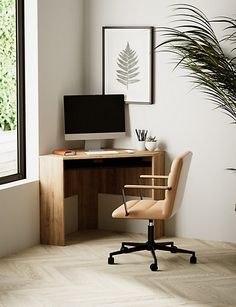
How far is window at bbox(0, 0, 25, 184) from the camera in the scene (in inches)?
262

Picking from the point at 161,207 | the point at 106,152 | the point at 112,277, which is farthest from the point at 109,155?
the point at 112,277

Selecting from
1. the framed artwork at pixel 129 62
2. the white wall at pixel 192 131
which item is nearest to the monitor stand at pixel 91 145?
the white wall at pixel 192 131

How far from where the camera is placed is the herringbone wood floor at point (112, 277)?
5.21 metres

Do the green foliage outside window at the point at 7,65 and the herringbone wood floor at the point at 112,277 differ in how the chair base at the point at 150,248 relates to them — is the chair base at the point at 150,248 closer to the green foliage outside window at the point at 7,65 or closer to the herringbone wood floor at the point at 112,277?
the herringbone wood floor at the point at 112,277

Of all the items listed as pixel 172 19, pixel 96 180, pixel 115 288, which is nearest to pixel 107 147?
pixel 96 180

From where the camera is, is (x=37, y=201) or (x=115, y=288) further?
(x=37, y=201)

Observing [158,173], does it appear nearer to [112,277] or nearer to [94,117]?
[94,117]

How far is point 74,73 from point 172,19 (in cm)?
114

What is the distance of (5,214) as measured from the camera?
6.38m

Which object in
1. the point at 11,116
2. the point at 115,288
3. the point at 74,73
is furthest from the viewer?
the point at 74,73

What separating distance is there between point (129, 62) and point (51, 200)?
5.21ft

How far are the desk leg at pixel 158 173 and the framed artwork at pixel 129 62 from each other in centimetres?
57

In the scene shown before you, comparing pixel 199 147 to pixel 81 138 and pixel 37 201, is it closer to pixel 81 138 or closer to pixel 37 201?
pixel 81 138

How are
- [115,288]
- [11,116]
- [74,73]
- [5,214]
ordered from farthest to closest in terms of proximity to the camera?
1. [74,73]
2. [11,116]
3. [5,214]
4. [115,288]
